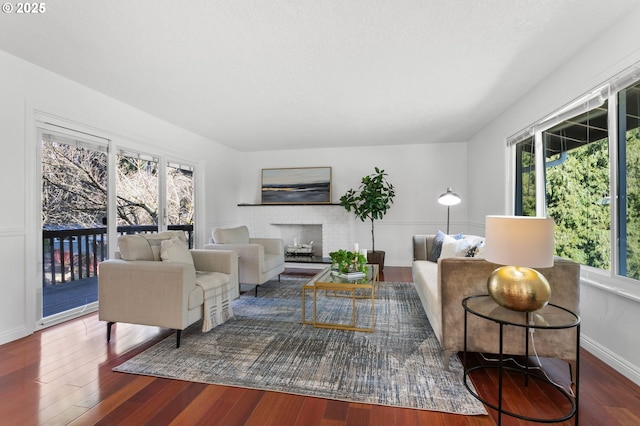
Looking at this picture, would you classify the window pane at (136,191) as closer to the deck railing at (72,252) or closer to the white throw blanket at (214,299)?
the deck railing at (72,252)

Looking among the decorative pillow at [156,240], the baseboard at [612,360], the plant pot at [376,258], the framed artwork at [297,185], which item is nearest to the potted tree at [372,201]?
the plant pot at [376,258]

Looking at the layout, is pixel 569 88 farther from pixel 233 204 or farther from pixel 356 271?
pixel 233 204

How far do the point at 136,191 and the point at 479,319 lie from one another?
4.15 m

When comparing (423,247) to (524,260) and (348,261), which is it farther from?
(524,260)

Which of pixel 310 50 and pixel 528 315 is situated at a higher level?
pixel 310 50

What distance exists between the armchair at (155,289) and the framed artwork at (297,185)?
3636 millimetres

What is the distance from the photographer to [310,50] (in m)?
2.46

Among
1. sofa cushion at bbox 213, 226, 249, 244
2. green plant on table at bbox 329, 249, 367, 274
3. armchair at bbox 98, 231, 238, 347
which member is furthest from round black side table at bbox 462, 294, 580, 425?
sofa cushion at bbox 213, 226, 249, 244

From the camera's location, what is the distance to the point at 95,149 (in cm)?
347

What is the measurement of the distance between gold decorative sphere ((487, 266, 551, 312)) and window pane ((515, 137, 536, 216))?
220cm

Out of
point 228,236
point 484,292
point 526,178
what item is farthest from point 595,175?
point 228,236

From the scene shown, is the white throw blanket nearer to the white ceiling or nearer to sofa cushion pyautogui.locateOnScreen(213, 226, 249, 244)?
sofa cushion pyautogui.locateOnScreen(213, 226, 249, 244)

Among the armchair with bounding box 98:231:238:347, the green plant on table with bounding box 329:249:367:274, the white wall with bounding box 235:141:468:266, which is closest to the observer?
the armchair with bounding box 98:231:238:347

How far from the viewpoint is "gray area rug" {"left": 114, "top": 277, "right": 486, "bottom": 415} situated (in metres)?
1.84
